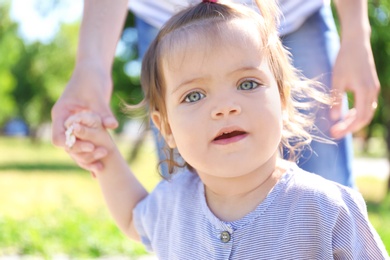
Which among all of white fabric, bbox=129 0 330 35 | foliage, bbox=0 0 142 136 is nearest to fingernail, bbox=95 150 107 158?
white fabric, bbox=129 0 330 35

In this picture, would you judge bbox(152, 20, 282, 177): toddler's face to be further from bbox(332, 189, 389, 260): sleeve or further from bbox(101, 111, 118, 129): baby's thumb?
bbox(101, 111, 118, 129): baby's thumb

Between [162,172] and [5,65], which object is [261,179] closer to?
[162,172]

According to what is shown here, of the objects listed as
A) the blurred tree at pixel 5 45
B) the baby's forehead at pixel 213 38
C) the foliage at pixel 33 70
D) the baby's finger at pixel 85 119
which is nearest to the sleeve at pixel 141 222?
the baby's finger at pixel 85 119

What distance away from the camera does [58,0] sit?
1385cm

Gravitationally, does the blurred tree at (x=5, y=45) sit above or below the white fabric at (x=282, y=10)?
below

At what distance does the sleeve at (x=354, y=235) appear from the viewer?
1595 mm

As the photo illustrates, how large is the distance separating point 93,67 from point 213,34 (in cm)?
50

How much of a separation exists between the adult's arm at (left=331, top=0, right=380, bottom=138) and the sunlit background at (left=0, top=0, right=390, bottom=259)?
0.67 m

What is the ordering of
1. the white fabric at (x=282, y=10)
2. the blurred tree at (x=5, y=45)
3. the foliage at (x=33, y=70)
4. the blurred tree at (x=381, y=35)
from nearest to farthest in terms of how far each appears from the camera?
1. the white fabric at (x=282, y=10)
2. the blurred tree at (x=381, y=35)
3. the blurred tree at (x=5, y=45)
4. the foliage at (x=33, y=70)

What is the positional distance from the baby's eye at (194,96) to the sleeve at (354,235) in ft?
1.41

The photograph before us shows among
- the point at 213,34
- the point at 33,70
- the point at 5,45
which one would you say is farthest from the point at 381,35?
the point at 33,70

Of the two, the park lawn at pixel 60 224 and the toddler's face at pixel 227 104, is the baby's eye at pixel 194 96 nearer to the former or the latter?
the toddler's face at pixel 227 104

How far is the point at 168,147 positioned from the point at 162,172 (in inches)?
10.8

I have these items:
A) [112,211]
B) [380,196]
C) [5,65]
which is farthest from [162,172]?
[5,65]
